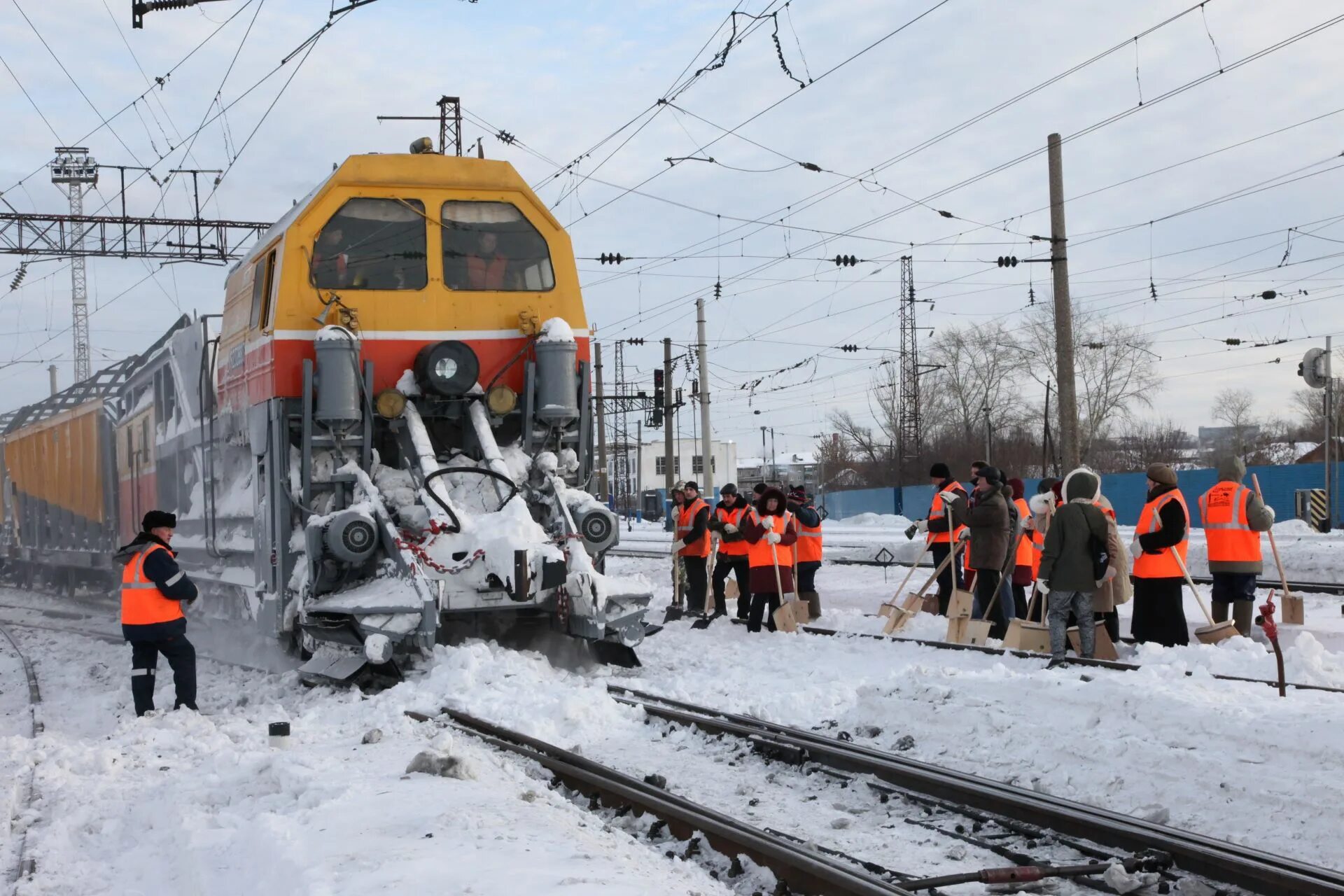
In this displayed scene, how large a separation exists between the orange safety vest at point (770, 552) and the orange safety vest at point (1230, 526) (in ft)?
13.8

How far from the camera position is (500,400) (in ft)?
35.8

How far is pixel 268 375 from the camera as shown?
10.4 metres

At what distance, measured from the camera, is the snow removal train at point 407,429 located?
9.71m

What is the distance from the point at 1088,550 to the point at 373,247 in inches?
255

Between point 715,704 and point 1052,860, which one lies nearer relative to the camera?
point 1052,860

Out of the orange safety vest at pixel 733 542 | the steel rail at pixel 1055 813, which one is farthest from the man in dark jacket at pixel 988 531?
the steel rail at pixel 1055 813

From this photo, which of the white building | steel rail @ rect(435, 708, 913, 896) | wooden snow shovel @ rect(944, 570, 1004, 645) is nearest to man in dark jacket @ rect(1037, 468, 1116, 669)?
wooden snow shovel @ rect(944, 570, 1004, 645)

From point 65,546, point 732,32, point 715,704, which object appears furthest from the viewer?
point 65,546

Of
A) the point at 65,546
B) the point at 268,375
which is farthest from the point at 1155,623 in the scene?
the point at 65,546

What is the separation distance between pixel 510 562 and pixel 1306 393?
66.8 m

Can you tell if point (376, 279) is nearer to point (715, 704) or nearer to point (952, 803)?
point (715, 704)

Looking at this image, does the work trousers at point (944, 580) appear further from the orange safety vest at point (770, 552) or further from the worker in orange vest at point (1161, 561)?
the worker in orange vest at point (1161, 561)

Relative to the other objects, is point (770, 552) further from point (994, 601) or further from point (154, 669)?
point (154, 669)

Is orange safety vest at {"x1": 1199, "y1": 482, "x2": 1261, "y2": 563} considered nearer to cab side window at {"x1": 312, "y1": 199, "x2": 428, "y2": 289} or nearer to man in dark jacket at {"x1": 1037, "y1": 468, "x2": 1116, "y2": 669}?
man in dark jacket at {"x1": 1037, "y1": 468, "x2": 1116, "y2": 669}
